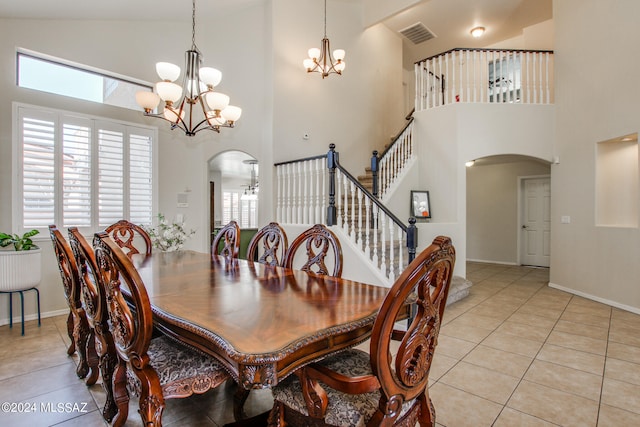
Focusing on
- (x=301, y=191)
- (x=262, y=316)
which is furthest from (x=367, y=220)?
(x=262, y=316)

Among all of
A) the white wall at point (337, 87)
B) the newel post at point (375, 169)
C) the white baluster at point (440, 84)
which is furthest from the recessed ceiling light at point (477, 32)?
the newel post at point (375, 169)

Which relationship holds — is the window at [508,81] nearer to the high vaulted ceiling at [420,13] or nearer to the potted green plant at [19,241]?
the high vaulted ceiling at [420,13]

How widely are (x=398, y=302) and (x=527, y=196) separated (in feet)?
25.9

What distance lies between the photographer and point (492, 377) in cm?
240

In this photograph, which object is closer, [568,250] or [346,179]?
[346,179]

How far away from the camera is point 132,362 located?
51.8 inches

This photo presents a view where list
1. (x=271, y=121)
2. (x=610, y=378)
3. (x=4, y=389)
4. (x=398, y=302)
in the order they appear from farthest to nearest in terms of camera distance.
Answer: (x=271, y=121) < (x=610, y=378) < (x=4, y=389) < (x=398, y=302)

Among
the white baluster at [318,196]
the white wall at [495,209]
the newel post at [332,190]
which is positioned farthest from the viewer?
the white wall at [495,209]

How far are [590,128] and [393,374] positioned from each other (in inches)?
211

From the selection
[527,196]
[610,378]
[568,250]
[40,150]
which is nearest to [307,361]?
[610,378]

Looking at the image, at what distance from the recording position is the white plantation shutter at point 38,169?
136 inches

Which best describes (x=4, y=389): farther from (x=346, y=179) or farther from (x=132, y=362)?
(x=346, y=179)

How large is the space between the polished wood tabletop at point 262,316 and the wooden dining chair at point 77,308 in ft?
1.57

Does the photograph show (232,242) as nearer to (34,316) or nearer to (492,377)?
(492,377)
